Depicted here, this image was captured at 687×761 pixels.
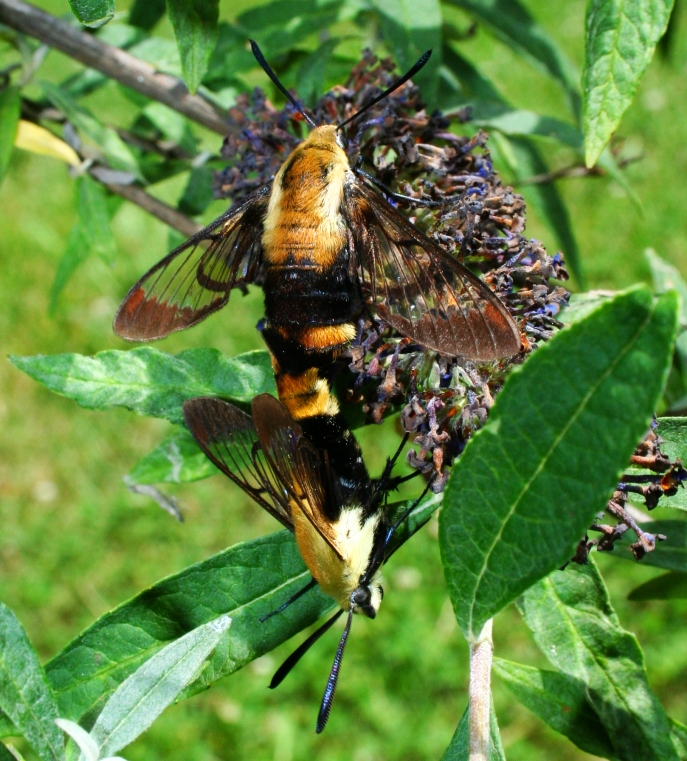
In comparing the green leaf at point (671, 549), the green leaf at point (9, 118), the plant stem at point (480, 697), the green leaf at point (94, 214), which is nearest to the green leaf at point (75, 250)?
the green leaf at point (94, 214)

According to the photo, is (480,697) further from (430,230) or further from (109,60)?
(109,60)

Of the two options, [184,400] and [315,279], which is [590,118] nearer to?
[315,279]

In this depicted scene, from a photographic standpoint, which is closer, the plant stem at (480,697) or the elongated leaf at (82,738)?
the elongated leaf at (82,738)

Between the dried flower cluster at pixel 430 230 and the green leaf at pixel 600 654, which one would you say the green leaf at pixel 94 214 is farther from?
the green leaf at pixel 600 654

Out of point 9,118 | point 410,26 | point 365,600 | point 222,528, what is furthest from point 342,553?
point 222,528

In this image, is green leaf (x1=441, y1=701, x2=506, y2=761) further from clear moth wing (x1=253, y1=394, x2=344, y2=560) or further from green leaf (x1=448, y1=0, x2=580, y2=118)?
green leaf (x1=448, y1=0, x2=580, y2=118)
